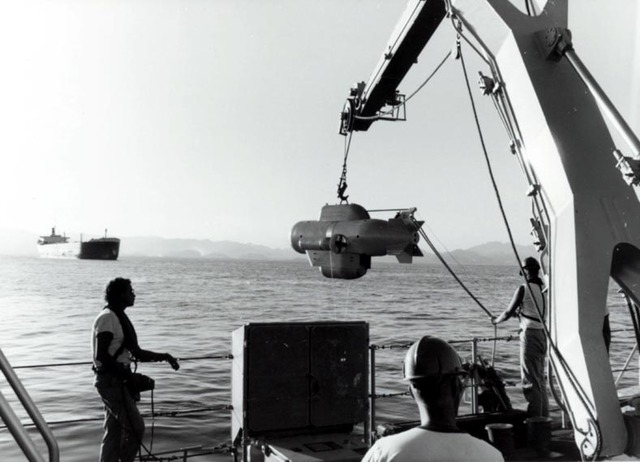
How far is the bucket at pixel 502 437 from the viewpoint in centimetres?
573

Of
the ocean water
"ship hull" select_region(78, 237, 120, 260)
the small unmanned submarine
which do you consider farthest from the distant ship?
the small unmanned submarine

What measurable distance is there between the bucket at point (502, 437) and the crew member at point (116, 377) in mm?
3372

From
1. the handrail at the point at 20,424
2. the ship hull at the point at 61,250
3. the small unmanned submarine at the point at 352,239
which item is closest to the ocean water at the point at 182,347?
the small unmanned submarine at the point at 352,239

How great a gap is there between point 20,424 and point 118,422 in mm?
3619

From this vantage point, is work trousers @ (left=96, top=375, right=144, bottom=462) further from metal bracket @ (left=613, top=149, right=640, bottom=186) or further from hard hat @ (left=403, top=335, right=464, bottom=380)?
metal bracket @ (left=613, top=149, right=640, bottom=186)

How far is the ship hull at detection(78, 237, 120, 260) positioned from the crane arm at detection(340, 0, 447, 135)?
110 m

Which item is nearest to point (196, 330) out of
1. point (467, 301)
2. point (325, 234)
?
point (325, 234)

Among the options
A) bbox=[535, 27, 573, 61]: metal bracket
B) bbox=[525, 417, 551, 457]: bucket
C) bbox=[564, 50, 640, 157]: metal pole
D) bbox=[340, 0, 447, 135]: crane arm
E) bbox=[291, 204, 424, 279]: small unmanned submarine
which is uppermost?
bbox=[340, 0, 447, 135]: crane arm

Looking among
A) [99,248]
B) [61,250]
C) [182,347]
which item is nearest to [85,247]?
[99,248]

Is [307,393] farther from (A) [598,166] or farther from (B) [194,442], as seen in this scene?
(B) [194,442]

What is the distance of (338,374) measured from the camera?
21.1ft

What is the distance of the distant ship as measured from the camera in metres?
112

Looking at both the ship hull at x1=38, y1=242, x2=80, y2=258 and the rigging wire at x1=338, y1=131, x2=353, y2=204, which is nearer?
the rigging wire at x1=338, y1=131, x2=353, y2=204

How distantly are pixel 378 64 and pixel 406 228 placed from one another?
9.55 feet
